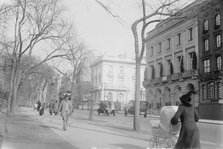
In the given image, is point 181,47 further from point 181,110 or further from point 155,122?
point 181,110

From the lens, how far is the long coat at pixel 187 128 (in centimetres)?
522

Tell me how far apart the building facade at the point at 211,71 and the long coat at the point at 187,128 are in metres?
23.2

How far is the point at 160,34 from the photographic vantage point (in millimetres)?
14852

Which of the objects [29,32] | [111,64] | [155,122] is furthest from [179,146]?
[29,32]

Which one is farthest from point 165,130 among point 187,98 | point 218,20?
point 218,20

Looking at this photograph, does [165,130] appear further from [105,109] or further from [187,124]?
[105,109]

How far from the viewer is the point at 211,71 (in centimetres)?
3312

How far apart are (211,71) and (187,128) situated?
29326 millimetres

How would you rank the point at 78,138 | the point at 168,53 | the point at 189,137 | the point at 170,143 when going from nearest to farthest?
1. the point at 189,137
2. the point at 170,143
3. the point at 78,138
4. the point at 168,53

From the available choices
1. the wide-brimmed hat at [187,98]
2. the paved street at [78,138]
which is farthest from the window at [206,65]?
the wide-brimmed hat at [187,98]

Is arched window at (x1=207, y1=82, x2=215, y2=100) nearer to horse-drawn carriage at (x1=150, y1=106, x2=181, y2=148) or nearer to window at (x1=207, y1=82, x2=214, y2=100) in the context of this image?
window at (x1=207, y1=82, x2=214, y2=100)

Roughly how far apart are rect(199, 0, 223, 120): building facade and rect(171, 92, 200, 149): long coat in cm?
2316

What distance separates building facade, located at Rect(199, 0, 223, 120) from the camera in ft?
94.7

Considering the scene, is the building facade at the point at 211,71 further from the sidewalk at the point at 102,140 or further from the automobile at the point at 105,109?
the sidewalk at the point at 102,140
